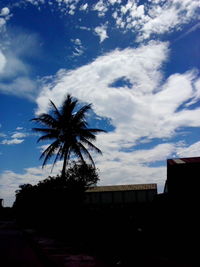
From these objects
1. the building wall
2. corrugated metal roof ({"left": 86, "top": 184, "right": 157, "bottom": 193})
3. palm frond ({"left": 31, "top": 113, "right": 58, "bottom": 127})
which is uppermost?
palm frond ({"left": 31, "top": 113, "right": 58, "bottom": 127})

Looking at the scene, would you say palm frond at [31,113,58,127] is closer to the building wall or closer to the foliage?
the foliage

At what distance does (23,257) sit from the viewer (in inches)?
380

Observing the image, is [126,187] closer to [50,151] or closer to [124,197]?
[124,197]

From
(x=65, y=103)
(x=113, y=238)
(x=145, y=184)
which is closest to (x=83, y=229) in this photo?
(x=113, y=238)

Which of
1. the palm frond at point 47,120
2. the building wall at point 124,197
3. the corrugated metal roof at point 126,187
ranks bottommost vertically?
the building wall at point 124,197

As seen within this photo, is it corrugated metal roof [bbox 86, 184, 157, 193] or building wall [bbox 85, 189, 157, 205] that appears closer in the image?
building wall [bbox 85, 189, 157, 205]

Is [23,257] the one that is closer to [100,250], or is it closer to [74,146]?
[100,250]

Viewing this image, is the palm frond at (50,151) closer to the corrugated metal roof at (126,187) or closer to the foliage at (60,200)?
the foliage at (60,200)

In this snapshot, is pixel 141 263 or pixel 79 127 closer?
pixel 141 263

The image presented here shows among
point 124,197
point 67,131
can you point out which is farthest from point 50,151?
point 124,197

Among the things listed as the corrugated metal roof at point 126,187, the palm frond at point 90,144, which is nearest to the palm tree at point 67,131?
the palm frond at point 90,144

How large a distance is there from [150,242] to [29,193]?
2106cm

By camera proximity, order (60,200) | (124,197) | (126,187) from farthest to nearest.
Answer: (126,187)
(124,197)
(60,200)

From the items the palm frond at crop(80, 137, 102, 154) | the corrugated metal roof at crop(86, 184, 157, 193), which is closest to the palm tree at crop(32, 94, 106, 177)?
the palm frond at crop(80, 137, 102, 154)
